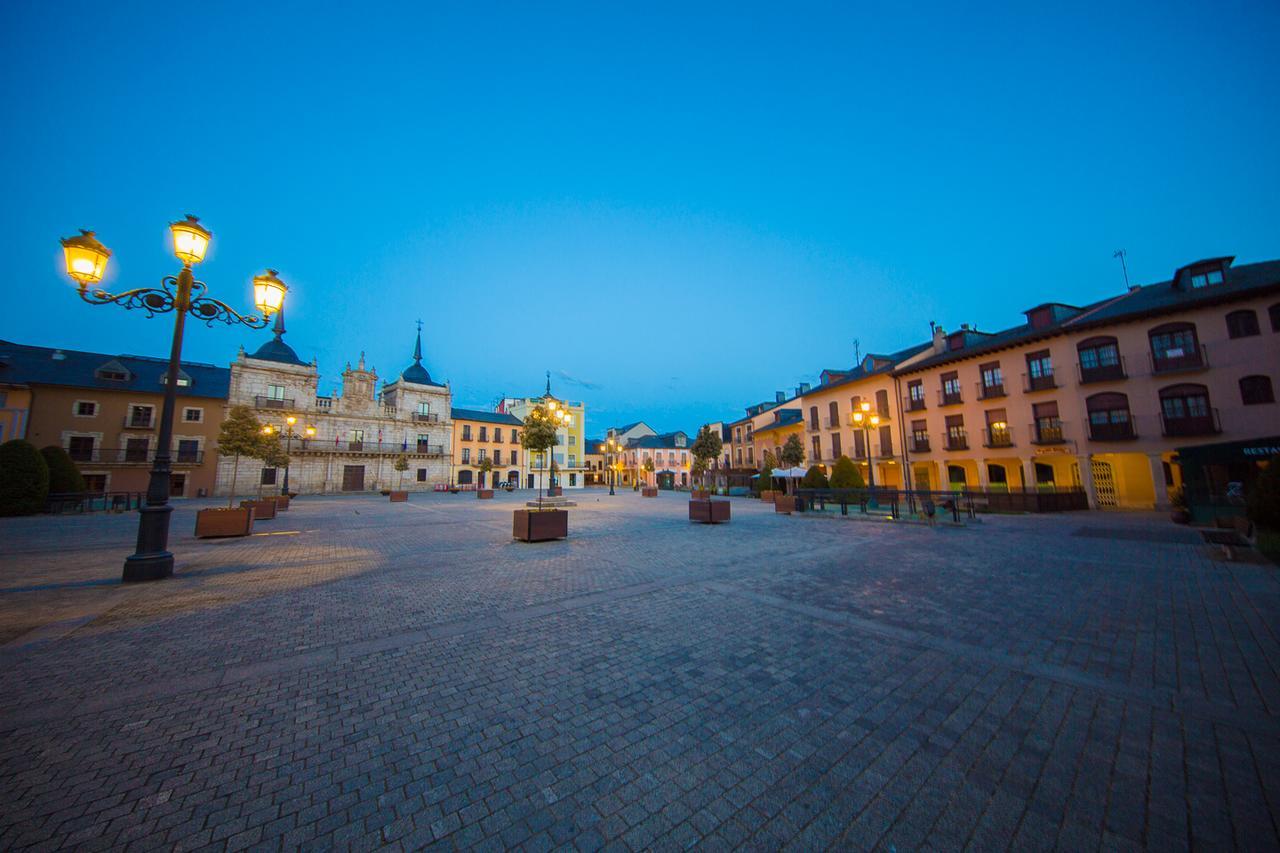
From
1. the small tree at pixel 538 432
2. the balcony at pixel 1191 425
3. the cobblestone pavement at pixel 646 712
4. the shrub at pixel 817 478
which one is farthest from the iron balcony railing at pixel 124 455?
the balcony at pixel 1191 425

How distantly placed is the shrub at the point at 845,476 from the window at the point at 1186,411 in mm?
12406

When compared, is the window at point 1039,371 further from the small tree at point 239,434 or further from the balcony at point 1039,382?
the small tree at point 239,434

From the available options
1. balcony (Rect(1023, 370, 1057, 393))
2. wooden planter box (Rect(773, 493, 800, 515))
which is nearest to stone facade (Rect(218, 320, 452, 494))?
wooden planter box (Rect(773, 493, 800, 515))

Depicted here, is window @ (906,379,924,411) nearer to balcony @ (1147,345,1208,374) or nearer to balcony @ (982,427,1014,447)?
balcony @ (982,427,1014,447)

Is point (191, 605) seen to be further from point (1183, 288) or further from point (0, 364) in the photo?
point (0, 364)

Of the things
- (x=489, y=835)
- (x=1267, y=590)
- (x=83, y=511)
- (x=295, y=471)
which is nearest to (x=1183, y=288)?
(x=1267, y=590)

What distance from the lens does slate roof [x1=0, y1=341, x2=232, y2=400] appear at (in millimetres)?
27078

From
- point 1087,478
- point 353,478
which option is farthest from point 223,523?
point 353,478

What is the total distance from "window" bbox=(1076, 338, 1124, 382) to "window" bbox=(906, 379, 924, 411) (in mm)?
7656

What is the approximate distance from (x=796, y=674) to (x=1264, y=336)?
2712cm

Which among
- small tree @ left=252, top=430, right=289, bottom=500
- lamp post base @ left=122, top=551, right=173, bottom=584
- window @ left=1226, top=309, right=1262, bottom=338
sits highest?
window @ left=1226, top=309, right=1262, bottom=338

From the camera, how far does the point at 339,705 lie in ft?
11.2

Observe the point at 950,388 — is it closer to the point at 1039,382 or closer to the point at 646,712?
the point at 1039,382

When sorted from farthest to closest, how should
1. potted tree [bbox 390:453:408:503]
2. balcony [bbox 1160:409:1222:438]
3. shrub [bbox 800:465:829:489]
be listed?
potted tree [bbox 390:453:408:503]
shrub [bbox 800:465:829:489]
balcony [bbox 1160:409:1222:438]
